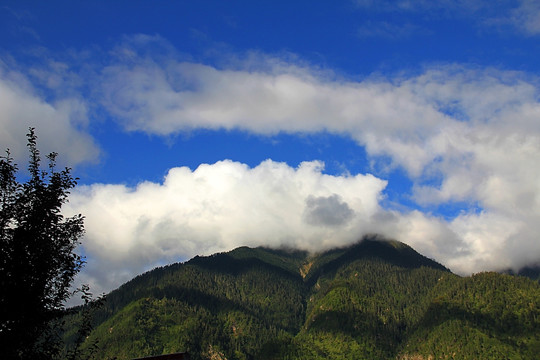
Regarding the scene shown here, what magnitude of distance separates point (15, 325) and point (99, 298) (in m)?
4.71

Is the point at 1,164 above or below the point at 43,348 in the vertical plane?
above

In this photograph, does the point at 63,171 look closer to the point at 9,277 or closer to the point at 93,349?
the point at 9,277

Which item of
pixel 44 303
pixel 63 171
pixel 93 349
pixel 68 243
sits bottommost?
Result: pixel 93 349

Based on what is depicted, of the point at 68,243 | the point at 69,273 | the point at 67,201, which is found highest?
the point at 67,201

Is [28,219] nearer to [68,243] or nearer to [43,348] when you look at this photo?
[68,243]

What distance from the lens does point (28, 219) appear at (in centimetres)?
2775

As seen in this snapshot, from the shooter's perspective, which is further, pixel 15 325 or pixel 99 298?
pixel 99 298

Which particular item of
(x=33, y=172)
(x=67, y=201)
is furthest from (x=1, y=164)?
(x=67, y=201)

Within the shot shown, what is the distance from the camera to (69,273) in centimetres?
2909

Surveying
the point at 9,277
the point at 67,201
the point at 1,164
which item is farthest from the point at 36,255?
the point at 1,164

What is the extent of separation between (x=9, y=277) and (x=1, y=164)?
6506mm

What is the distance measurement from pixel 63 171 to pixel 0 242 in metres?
5.65

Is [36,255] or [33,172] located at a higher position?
[33,172]

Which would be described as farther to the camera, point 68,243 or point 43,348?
point 68,243
